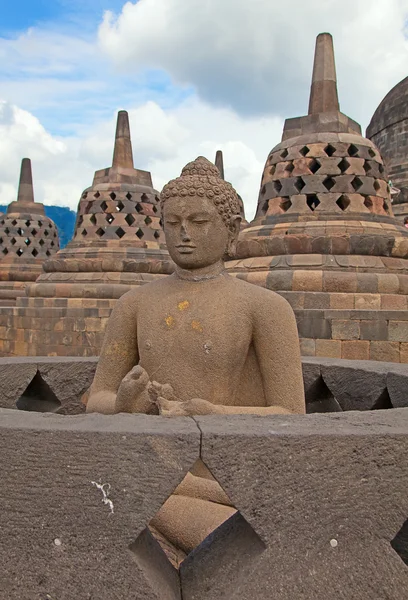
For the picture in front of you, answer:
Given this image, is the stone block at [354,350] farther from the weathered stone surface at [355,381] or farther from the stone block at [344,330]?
the weathered stone surface at [355,381]

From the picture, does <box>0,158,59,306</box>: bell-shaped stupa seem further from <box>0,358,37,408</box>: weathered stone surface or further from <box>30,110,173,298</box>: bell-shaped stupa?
<box>0,358,37,408</box>: weathered stone surface

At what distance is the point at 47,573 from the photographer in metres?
1.55

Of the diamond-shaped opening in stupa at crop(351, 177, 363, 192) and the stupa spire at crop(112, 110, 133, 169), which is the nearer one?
the diamond-shaped opening in stupa at crop(351, 177, 363, 192)

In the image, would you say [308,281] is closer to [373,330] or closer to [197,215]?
[373,330]

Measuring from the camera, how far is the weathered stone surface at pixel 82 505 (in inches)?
61.1

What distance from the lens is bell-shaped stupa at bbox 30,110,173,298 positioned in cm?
993

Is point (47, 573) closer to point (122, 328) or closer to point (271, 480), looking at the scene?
point (271, 480)

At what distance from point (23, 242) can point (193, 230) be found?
1405cm

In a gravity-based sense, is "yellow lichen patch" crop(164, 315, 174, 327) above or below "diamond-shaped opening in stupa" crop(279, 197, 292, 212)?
below

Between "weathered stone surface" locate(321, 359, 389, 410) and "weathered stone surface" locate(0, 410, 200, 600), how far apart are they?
5.30 feet

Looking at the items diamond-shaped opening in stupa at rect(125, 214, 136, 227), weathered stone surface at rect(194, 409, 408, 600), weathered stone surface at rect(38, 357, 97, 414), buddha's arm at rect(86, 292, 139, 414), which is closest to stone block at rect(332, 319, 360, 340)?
weathered stone surface at rect(38, 357, 97, 414)

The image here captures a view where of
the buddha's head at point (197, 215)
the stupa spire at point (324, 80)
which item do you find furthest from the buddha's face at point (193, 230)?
the stupa spire at point (324, 80)

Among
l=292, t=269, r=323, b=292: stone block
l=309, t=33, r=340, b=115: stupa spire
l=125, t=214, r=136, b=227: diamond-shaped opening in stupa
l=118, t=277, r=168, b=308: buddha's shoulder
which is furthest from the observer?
l=125, t=214, r=136, b=227: diamond-shaped opening in stupa

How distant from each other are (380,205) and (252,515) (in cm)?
647
